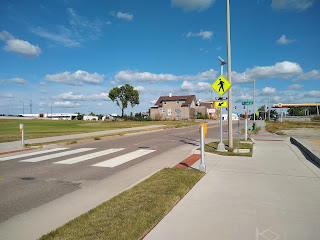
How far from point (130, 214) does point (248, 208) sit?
2187mm

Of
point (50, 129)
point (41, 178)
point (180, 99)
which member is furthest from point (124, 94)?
point (41, 178)

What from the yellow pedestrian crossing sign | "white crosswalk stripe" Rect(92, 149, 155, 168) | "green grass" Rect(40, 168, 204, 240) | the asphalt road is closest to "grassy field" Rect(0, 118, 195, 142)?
the asphalt road

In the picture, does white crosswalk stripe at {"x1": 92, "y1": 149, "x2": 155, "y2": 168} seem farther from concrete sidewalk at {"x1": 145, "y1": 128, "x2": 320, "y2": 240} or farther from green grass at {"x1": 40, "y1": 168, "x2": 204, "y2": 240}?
concrete sidewalk at {"x1": 145, "y1": 128, "x2": 320, "y2": 240}

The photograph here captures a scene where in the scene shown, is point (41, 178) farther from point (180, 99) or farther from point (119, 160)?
point (180, 99)

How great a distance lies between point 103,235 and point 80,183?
3.60 metres

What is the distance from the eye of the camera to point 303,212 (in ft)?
14.6

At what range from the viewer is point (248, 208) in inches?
182

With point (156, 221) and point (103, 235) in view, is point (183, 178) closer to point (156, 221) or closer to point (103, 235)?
point (156, 221)

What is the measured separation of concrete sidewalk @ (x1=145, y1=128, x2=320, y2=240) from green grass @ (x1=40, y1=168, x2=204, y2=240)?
166 millimetres

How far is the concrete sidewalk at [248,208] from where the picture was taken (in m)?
3.68

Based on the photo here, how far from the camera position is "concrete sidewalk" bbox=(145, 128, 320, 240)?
12.1 feet

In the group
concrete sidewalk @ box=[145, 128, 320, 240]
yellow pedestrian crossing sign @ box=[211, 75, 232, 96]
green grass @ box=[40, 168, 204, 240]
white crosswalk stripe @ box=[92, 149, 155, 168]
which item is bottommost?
white crosswalk stripe @ box=[92, 149, 155, 168]

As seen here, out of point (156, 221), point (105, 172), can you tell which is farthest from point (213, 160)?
point (156, 221)

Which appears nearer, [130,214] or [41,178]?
[130,214]
